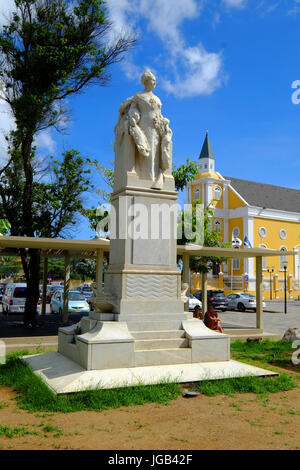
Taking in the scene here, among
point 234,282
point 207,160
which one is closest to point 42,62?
point 234,282

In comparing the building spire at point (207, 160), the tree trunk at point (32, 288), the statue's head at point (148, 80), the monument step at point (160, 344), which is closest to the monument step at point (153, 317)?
Answer: the monument step at point (160, 344)

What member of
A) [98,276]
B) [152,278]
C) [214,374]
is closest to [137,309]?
[152,278]

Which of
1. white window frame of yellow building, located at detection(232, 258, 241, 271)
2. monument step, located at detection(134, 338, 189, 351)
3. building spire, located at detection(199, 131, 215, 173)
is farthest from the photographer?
building spire, located at detection(199, 131, 215, 173)

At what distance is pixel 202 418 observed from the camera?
17.5 feet

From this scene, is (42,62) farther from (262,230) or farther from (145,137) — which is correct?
(262,230)

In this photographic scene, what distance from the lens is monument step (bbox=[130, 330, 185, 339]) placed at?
7.45 metres

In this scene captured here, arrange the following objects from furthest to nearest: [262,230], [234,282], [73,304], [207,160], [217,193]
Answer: [207,160]
[217,193]
[262,230]
[234,282]
[73,304]

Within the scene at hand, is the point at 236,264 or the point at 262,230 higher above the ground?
the point at 262,230

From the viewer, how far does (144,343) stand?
289 inches

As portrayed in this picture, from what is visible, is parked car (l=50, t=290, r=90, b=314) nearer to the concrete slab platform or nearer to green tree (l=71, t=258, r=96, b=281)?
the concrete slab platform

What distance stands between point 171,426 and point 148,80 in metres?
6.69

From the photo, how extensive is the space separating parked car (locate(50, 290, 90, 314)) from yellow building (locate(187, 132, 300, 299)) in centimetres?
2661

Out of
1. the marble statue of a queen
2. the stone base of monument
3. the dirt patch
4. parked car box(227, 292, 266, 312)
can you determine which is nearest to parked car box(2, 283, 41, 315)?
parked car box(227, 292, 266, 312)
